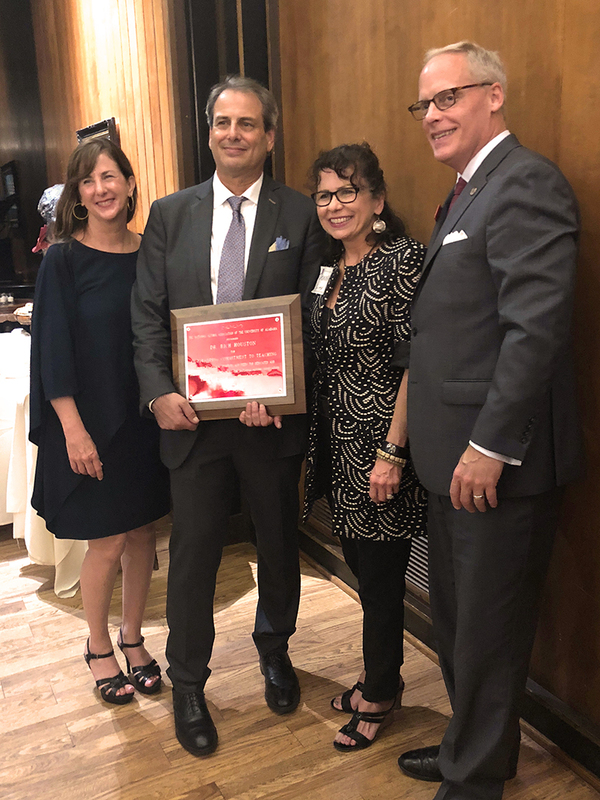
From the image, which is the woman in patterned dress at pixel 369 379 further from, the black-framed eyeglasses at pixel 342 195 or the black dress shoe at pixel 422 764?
the black dress shoe at pixel 422 764

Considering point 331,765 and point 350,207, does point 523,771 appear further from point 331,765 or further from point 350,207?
point 350,207

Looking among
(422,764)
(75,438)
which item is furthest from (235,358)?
(422,764)

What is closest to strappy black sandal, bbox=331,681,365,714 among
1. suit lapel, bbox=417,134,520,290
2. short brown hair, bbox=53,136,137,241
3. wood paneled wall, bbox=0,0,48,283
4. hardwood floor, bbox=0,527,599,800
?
hardwood floor, bbox=0,527,599,800

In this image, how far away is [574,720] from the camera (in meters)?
1.72

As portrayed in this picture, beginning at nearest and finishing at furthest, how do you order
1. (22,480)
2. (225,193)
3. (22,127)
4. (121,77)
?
1. (225,193)
2. (22,480)
3. (121,77)
4. (22,127)

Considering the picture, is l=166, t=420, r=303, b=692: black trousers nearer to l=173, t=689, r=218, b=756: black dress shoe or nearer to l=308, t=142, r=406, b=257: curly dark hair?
l=173, t=689, r=218, b=756: black dress shoe

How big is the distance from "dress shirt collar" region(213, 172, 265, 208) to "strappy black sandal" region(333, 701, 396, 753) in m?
1.42

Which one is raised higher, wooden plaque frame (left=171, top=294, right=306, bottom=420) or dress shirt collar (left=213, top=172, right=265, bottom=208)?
dress shirt collar (left=213, top=172, right=265, bottom=208)

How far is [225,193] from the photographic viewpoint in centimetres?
183

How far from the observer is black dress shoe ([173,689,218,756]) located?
5.98 ft

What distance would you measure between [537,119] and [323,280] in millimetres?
630

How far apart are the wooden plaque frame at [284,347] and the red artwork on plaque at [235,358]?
0.01 m

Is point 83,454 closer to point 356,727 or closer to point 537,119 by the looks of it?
point 356,727

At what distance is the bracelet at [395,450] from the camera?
161 centimetres
